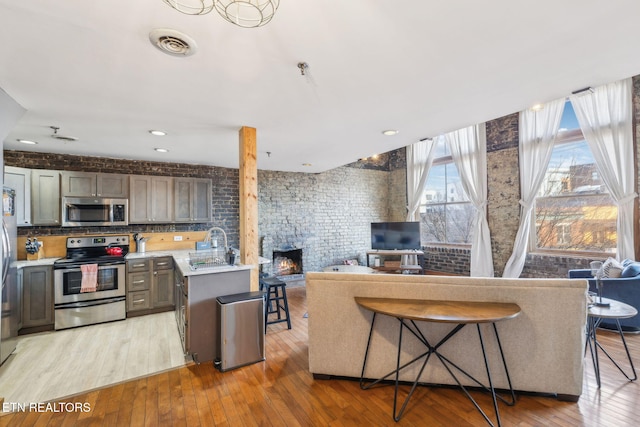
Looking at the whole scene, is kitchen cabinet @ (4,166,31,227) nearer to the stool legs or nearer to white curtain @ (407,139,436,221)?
the stool legs

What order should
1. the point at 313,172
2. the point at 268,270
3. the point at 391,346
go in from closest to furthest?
1. the point at 391,346
2. the point at 268,270
3. the point at 313,172

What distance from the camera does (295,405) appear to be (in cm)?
208

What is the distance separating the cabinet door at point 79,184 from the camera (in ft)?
12.9

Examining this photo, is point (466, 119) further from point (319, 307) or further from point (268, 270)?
point (268, 270)

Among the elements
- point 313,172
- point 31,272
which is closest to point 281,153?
point 313,172

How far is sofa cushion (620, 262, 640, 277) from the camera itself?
316 cm

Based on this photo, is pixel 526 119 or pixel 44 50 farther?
pixel 526 119

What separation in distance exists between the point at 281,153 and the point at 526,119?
4.20 metres

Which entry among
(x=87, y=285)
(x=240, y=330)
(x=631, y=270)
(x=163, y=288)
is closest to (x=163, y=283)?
(x=163, y=288)

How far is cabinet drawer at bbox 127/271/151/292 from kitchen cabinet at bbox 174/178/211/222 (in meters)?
1.02

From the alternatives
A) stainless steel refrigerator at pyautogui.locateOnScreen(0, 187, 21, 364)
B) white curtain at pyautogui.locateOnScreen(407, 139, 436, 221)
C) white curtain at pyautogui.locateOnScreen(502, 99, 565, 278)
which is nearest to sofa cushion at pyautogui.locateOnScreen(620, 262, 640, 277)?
white curtain at pyautogui.locateOnScreen(502, 99, 565, 278)

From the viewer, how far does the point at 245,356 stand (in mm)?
2699

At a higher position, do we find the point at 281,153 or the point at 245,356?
the point at 281,153

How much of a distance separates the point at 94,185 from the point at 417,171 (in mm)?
→ 6306
